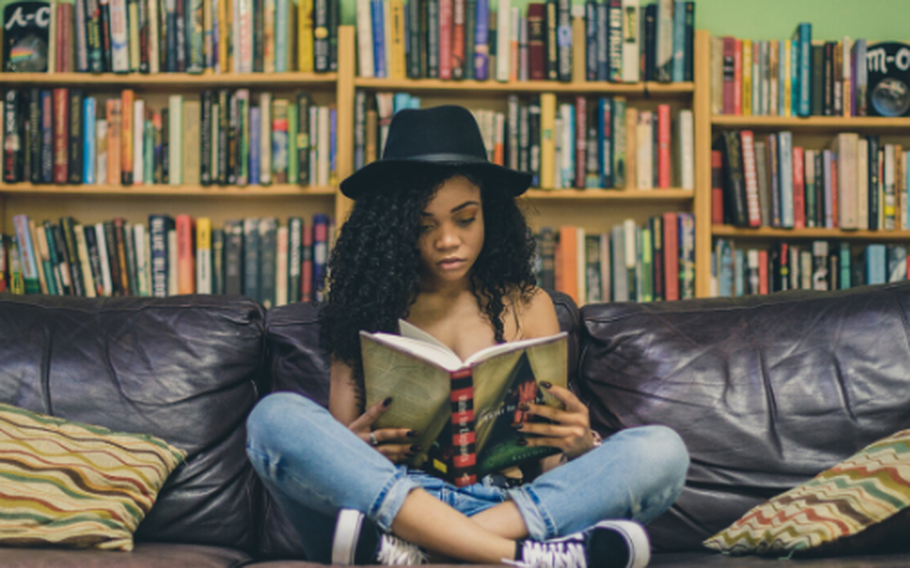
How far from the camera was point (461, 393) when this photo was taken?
0.89m

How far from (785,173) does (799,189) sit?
75mm

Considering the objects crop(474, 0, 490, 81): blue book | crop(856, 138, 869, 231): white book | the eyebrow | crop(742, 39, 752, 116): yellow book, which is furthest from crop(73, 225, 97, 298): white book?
crop(856, 138, 869, 231): white book

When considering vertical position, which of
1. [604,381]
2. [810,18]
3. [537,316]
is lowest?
[604,381]

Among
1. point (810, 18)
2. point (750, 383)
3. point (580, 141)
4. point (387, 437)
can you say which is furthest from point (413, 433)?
point (810, 18)

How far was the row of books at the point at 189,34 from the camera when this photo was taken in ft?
7.17

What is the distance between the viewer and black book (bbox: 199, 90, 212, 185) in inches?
86.8

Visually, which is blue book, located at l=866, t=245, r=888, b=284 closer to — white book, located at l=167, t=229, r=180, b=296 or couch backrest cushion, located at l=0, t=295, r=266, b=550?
couch backrest cushion, located at l=0, t=295, r=266, b=550

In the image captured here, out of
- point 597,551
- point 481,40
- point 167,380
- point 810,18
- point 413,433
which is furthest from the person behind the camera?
point 810,18

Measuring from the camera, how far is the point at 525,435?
3.25 feet

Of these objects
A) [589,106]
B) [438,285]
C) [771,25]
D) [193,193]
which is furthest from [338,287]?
[771,25]

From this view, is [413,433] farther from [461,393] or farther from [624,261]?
[624,261]

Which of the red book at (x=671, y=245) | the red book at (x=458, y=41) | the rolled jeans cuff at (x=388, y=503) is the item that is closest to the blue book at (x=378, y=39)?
the red book at (x=458, y=41)

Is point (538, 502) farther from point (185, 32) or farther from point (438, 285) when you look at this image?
point (185, 32)

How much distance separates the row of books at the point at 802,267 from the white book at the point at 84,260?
2.10 meters
